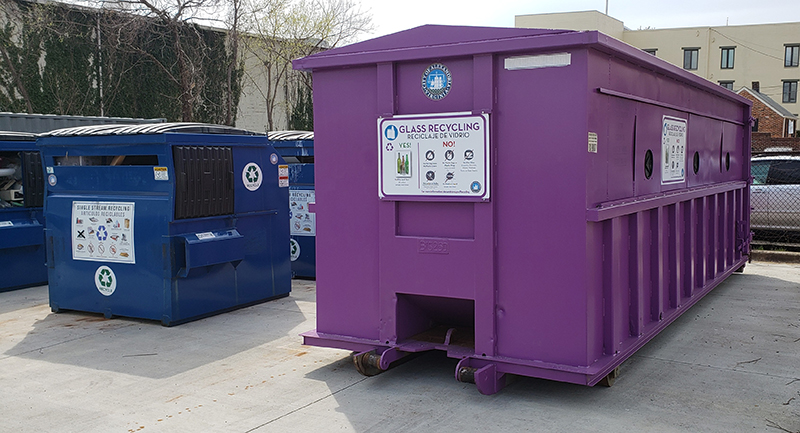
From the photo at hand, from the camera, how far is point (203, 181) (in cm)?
729

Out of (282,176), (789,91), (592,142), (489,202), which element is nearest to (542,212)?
(489,202)

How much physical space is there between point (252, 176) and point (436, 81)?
356 centimetres

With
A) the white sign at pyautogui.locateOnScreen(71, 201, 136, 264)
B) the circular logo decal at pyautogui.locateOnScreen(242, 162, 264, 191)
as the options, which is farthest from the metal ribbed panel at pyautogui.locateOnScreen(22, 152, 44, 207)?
the circular logo decal at pyautogui.locateOnScreen(242, 162, 264, 191)

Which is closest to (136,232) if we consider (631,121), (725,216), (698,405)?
(631,121)

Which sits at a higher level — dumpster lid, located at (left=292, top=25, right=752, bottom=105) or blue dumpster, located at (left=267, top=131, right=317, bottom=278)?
dumpster lid, located at (left=292, top=25, right=752, bottom=105)

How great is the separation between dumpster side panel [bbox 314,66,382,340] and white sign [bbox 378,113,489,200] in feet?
0.53

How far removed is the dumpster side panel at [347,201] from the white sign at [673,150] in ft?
8.93

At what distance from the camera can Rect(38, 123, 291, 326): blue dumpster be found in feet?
23.2

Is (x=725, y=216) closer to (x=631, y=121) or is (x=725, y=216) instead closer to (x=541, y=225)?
(x=631, y=121)

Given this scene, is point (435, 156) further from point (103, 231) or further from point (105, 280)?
point (105, 280)

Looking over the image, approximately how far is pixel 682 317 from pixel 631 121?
2892 mm

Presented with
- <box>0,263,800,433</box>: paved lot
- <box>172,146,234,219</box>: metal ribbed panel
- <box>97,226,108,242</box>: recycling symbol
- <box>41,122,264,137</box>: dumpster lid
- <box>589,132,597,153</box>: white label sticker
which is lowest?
<box>0,263,800,433</box>: paved lot

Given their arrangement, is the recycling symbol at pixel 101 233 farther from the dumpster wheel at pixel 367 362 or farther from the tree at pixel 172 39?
the tree at pixel 172 39

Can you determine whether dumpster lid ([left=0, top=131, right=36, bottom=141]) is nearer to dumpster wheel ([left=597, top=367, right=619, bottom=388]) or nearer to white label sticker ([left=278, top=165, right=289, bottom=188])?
white label sticker ([left=278, top=165, right=289, bottom=188])
